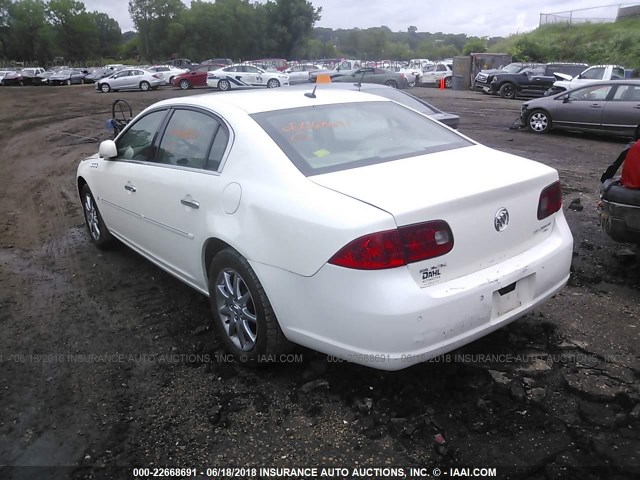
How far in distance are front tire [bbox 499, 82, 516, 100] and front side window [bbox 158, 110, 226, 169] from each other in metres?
23.2

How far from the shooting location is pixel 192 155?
145 inches

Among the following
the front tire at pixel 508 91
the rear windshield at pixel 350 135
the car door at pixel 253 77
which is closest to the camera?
the rear windshield at pixel 350 135

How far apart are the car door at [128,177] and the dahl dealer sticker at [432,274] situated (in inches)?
98.5

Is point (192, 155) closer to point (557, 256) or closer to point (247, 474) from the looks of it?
point (247, 474)

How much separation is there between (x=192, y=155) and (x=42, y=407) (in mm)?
1800

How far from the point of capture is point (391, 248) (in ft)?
8.14

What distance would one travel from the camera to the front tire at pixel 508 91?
2425 cm

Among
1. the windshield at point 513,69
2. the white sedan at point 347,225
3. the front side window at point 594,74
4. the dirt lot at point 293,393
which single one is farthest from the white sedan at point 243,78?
the white sedan at point 347,225

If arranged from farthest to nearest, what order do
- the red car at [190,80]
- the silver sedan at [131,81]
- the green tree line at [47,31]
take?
the green tree line at [47,31]
the red car at [190,80]
the silver sedan at [131,81]

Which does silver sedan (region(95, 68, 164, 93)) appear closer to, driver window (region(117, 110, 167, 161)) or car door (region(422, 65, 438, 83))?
car door (region(422, 65, 438, 83))

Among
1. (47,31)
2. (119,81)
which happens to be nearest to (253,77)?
(119,81)

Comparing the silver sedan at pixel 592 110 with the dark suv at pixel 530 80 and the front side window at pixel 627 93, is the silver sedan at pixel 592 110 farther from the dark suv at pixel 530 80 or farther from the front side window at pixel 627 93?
the dark suv at pixel 530 80

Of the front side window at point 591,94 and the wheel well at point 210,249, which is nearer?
the wheel well at point 210,249

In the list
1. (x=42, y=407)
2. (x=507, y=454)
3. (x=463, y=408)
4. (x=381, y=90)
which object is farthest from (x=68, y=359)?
(x=381, y=90)
